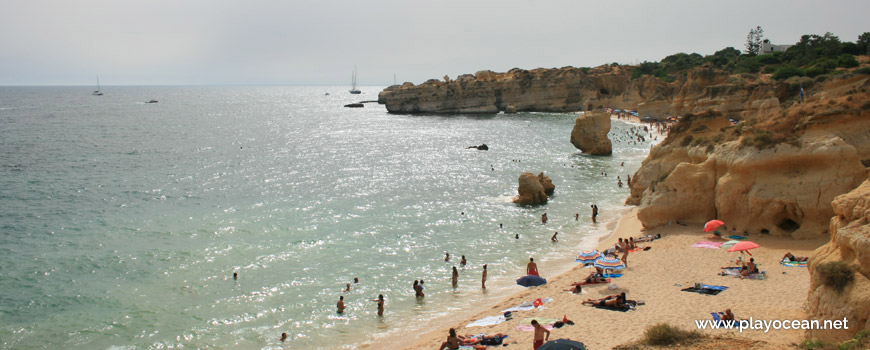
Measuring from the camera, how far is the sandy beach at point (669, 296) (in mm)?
13578

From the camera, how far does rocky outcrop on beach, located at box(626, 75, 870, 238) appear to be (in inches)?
739

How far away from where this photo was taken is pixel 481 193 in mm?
38000

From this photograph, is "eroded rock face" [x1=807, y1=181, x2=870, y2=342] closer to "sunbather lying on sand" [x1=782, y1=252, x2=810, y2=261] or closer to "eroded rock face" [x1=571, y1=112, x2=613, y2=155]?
"sunbather lying on sand" [x1=782, y1=252, x2=810, y2=261]

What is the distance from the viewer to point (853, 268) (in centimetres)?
1026

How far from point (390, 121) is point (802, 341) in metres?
93.3

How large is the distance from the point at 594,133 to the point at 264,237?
36127 millimetres

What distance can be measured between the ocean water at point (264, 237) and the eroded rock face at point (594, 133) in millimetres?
2022

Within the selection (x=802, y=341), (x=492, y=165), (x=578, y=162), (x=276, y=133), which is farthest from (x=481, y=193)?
(x=276, y=133)

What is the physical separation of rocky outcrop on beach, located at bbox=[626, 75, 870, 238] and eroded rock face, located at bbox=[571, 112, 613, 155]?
94.8 ft

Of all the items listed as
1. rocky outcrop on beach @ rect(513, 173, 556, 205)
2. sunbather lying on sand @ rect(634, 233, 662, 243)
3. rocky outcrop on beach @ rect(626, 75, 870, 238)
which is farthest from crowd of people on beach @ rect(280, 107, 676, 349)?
rocky outcrop on beach @ rect(626, 75, 870, 238)

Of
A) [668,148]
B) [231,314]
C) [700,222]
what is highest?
[668,148]

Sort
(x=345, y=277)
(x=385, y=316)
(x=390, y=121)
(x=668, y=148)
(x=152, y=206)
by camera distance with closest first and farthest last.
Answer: (x=385, y=316) < (x=345, y=277) < (x=668, y=148) < (x=152, y=206) < (x=390, y=121)

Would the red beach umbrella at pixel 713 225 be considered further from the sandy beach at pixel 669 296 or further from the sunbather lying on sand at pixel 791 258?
the sunbather lying on sand at pixel 791 258

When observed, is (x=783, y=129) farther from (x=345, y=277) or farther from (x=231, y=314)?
(x=231, y=314)
